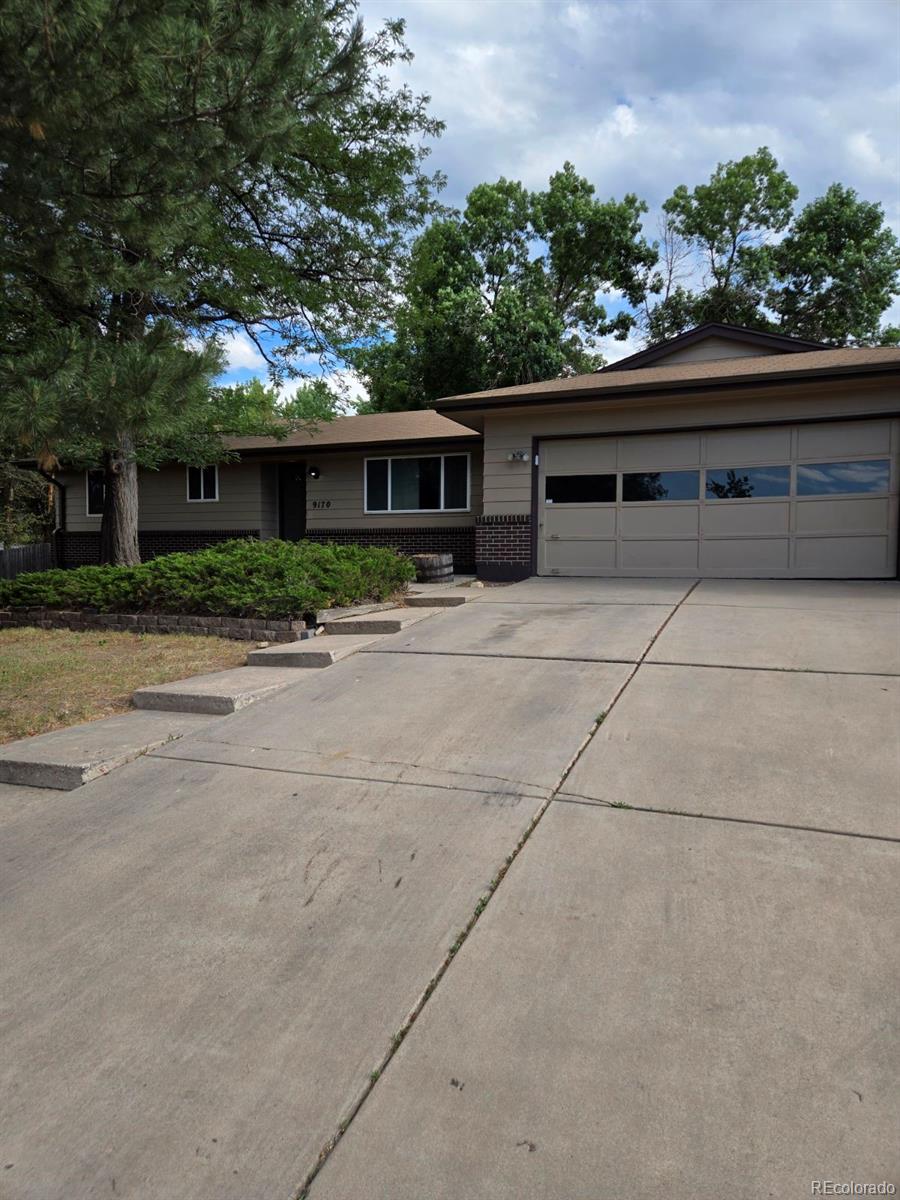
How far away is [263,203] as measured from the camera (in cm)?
1187

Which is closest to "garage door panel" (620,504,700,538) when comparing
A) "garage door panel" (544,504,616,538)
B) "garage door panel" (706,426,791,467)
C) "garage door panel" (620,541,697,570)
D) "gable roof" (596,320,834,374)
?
"garage door panel" (620,541,697,570)

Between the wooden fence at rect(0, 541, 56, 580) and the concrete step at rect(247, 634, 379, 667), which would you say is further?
the wooden fence at rect(0, 541, 56, 580)

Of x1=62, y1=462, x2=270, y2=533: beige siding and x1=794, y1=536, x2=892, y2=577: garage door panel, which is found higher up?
x1=62, y1=462, x2=270, y2=533: beige siding

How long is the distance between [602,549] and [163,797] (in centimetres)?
895

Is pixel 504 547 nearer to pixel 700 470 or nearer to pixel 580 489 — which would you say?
pixel 580 489

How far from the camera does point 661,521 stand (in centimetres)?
1140

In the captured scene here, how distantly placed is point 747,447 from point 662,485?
4.23ft

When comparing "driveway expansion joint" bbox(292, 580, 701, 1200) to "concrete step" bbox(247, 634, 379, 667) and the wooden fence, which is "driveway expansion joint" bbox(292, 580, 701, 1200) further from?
the wooden fence

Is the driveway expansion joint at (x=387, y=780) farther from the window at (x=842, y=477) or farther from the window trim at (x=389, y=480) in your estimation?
the window trim at (x=389, y=480)

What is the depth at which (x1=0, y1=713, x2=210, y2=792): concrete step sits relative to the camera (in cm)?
418

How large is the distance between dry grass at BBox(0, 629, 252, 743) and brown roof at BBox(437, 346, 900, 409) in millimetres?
5857

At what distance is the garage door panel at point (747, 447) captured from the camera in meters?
10.7

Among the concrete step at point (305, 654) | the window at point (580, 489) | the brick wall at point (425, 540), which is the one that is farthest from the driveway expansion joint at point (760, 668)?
the brick wall at point (425, 540)

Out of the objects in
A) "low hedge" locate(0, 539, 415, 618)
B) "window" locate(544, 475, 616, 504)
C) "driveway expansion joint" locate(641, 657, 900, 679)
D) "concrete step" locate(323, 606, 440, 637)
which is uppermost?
"window" locate(544, 475, 616, 504)
